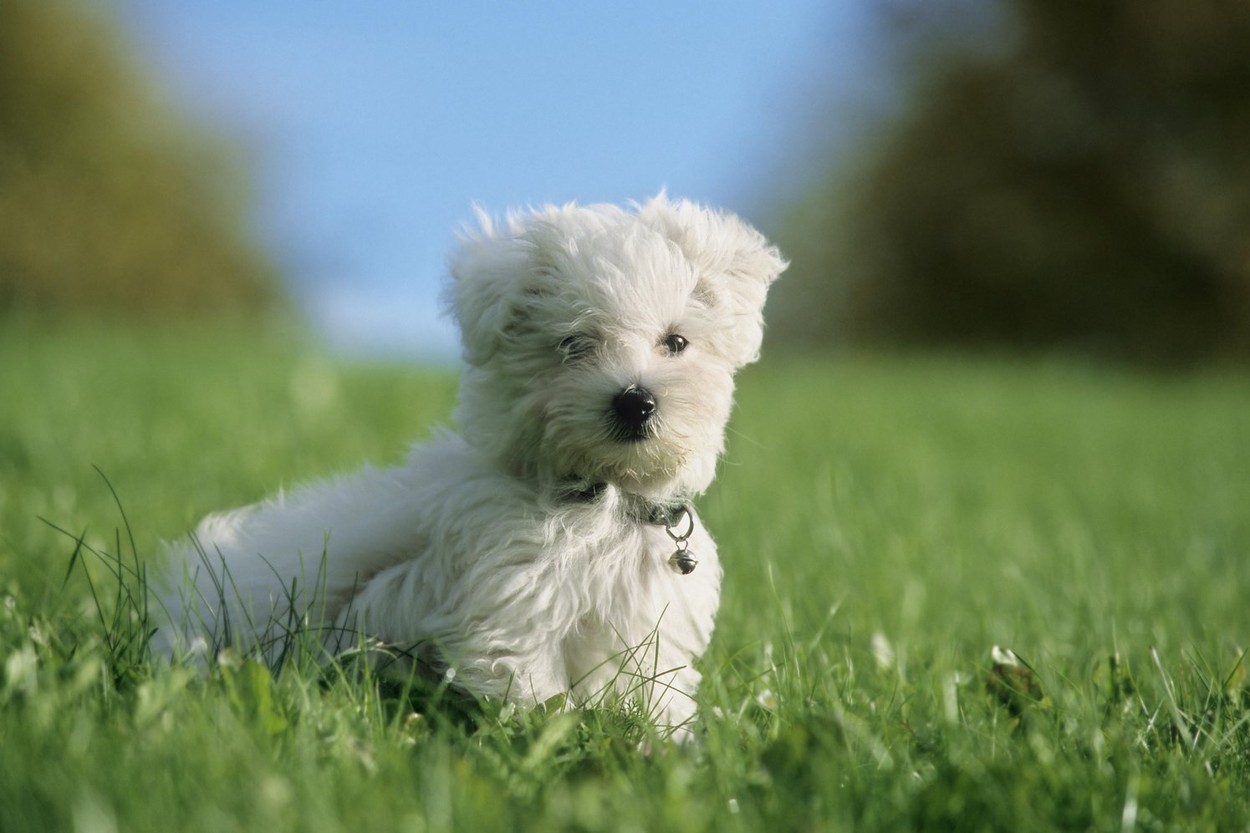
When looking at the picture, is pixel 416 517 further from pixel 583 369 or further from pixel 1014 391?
pixel 1014 391

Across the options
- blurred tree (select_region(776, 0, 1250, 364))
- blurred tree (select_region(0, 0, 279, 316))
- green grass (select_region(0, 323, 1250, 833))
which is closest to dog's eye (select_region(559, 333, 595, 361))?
green grass (select_region(0, 323, 1250, 833))

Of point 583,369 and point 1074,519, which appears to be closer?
point 583,369

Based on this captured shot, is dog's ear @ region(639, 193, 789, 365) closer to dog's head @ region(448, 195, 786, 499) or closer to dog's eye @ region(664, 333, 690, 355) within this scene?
dog's head @ region(448, 195, 786, 499)

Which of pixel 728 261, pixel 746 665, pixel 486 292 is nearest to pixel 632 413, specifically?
pixel 486 292

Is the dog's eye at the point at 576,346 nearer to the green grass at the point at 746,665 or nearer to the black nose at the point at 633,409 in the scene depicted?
the black nose at the point at 633,409

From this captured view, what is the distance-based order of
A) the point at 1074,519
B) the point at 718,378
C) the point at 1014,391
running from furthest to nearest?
the point at 1014,391 < the point at 1074,519 < the point at 718,378

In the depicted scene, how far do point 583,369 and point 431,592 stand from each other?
2.73 ft

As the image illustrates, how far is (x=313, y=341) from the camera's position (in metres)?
15.5

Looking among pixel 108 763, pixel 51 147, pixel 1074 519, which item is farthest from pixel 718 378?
pixel 51 147

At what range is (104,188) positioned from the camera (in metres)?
28.4

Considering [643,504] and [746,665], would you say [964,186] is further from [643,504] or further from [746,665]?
[643,504]

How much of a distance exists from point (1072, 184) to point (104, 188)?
928 inches

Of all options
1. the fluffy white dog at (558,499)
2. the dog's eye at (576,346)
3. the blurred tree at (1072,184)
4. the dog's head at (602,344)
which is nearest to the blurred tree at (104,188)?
the blurred tree at (1072,184)

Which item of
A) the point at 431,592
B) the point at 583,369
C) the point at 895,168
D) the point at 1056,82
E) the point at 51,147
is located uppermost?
the point at 1056,82
